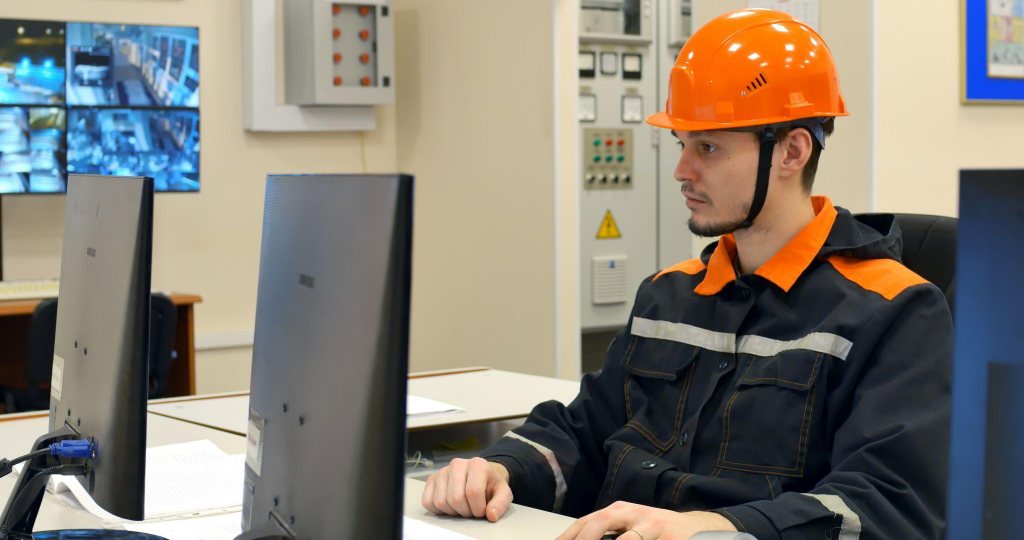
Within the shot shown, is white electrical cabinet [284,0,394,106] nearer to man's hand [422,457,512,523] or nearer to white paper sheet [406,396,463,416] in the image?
white paper sheet [406,396,463,416]

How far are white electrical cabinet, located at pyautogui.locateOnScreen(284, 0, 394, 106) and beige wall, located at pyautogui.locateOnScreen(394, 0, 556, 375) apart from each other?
0.76ft

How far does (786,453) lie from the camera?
1.51m

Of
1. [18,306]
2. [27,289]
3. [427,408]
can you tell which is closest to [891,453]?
[427,408]

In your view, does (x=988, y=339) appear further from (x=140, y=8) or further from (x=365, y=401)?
(x=140, y=8)

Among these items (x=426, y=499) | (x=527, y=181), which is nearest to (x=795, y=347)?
(x=426, y=499)

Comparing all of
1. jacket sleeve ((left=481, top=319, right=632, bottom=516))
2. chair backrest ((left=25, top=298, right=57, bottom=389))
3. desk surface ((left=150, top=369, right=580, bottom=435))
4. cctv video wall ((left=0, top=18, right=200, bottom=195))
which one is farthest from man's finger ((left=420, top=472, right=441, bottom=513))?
cctv video wall ((left=0, top=18, right=200, bottom=195))

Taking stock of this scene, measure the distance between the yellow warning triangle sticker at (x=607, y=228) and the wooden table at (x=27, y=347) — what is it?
207 cm

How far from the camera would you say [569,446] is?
1.72 m

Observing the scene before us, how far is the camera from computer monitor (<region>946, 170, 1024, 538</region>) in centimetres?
57

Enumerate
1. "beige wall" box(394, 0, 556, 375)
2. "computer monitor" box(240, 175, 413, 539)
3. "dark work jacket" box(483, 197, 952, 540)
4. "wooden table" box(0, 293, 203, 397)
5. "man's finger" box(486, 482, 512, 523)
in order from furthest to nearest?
"beige wall" box(394, 0, 556, 375)
"wooden table" box(0, 293, 203, 397)
"man's finger" box(486, 482, 512, 523)
"dark work jacket" box(483, 197, 952, 540)
"computer monitor" box(240, 175, 413, 539)

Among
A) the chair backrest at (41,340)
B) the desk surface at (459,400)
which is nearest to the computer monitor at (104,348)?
the desk surface at (459,400)

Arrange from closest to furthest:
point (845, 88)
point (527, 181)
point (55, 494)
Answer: point (55, 494)
point (845, 88)
point (527, 181)

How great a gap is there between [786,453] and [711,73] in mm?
547

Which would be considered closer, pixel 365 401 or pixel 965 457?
pixel 965 457
